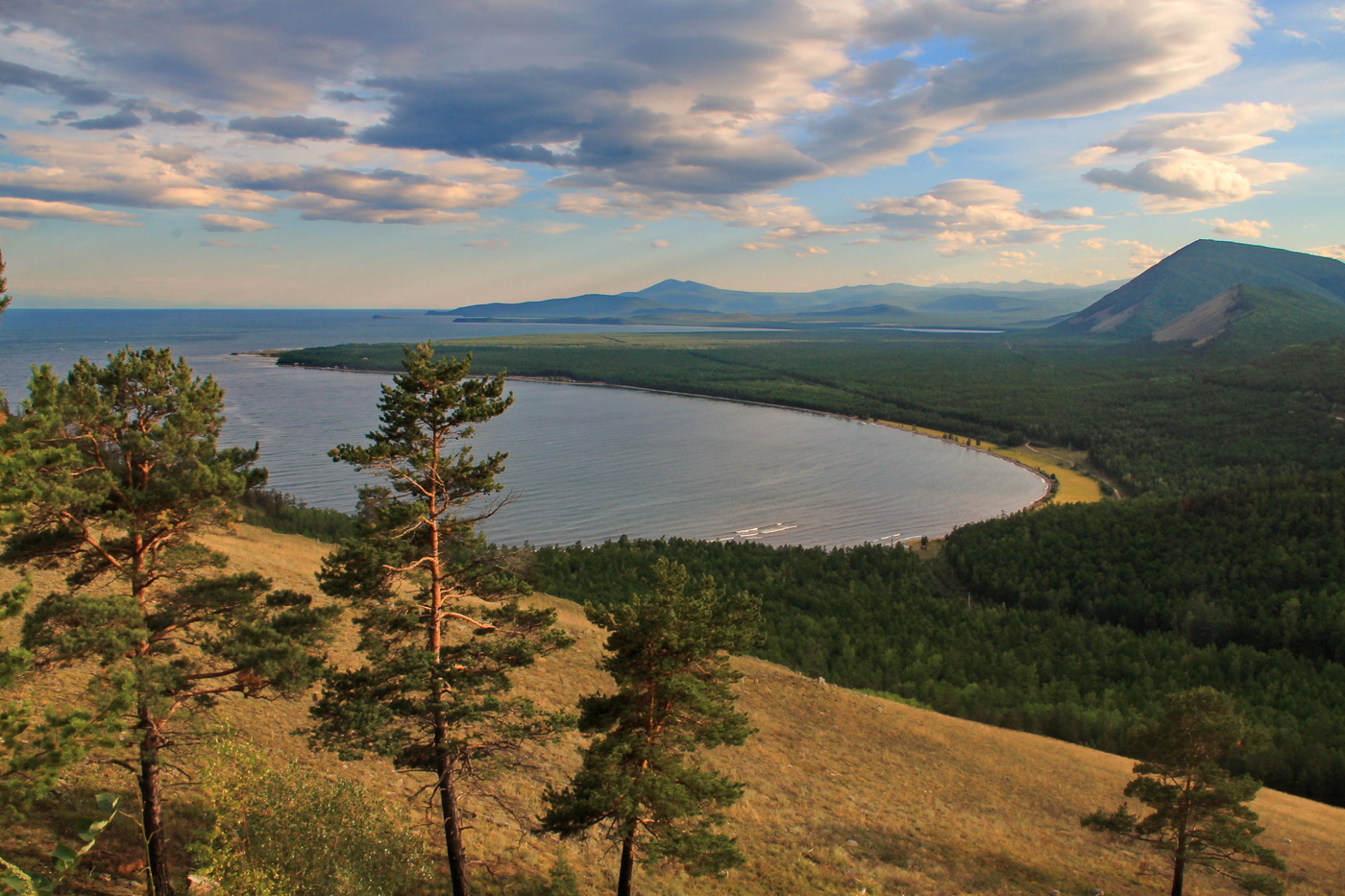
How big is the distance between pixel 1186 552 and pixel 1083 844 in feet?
133

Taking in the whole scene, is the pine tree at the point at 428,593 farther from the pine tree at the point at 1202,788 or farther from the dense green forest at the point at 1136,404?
the dense green forest at the point at 1136,404

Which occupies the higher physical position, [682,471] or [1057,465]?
[1057,465]

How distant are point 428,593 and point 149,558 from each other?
389cm

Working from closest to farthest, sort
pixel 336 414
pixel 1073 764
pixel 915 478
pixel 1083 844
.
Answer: pixel 1083 844 < pixel 1073 764 < pixel 915 478 < pixel 336 414

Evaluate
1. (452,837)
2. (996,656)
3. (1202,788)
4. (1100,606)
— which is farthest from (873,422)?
Answer: (452,837)

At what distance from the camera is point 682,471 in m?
89.3

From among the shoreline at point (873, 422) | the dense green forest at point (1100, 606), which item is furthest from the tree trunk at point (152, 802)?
the shoreline at point (873, 422)

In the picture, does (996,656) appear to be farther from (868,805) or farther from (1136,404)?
(1136,404)

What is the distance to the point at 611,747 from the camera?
43.5 feet

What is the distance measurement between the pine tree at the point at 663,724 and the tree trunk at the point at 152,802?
557cm

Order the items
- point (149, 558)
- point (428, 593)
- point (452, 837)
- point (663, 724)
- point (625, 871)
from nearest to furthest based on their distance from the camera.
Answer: point (149, 558)
point (428, 593)
point (452, 837)
point (663, 724)
point (625, 871)

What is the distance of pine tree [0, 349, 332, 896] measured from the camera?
1048 centimetres

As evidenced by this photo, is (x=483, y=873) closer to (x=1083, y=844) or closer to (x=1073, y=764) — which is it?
(x=1083, y=844)

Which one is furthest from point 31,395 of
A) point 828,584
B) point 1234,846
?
point 828,584
